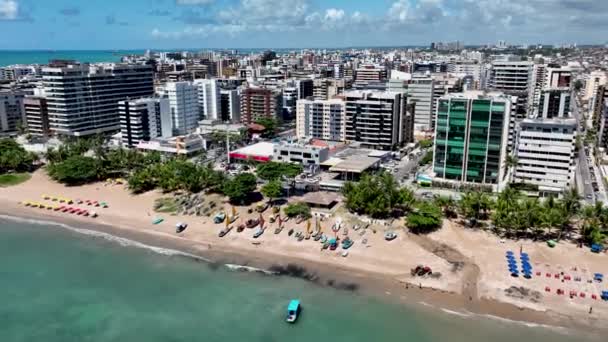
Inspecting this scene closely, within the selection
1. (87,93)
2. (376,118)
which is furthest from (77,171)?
(376,118)

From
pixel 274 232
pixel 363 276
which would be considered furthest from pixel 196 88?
pixel 363 276

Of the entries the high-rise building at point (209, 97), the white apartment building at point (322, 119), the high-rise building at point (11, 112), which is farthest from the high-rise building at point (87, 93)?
the white apartment building at point (322, 119)

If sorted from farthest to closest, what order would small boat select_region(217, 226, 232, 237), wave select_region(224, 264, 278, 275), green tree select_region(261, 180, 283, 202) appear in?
green tree select_region(261, 180, 283, 202) → small boat select_region(217, 226, 232, 237) → wave select_region(224, 264, 278, 275)

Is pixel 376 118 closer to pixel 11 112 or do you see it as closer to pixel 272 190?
pixel 272 190

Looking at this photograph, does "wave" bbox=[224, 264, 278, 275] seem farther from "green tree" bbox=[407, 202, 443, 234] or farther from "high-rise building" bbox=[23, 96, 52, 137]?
"high-rise building" bbox=[23, 96, 52, 137]

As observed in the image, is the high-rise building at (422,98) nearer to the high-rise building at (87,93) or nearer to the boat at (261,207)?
the boat at (261,207)

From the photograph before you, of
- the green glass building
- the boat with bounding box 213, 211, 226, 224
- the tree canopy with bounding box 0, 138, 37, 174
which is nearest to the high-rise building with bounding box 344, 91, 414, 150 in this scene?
the green glass building

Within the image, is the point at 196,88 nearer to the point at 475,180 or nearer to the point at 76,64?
the point at 76,64
